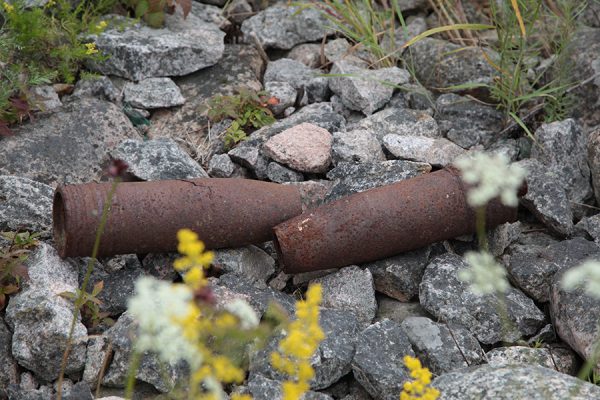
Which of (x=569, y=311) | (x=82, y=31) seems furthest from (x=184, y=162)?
(x=569, y=311)

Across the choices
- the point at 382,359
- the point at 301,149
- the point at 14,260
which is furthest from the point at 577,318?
the point at 14,260

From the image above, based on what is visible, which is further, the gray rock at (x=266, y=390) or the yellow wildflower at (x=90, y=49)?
the yellow wildflower at (x=90, y=49)

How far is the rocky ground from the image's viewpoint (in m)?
4.02

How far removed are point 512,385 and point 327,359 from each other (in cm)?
94

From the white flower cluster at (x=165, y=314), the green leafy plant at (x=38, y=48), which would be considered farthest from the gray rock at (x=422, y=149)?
the white flower cluster at (x=165, y=314)

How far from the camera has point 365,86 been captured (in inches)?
240

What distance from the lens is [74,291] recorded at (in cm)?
429

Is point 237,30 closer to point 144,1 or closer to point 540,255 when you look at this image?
point 144,1

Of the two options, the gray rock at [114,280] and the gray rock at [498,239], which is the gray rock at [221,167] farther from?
the gray rock at [498,239]

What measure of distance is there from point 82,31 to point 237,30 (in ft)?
4.52

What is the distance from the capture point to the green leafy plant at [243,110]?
Answer: 5871 millimetres

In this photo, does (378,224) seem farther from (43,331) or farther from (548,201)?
(43,331)

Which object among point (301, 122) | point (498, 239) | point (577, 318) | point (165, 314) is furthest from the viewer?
point (301, 122)

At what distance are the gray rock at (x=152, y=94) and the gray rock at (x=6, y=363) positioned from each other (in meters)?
2.32
